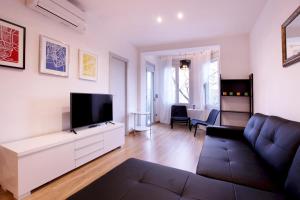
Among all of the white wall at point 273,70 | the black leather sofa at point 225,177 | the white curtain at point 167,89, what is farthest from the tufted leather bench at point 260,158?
the white curtain at point 167,89

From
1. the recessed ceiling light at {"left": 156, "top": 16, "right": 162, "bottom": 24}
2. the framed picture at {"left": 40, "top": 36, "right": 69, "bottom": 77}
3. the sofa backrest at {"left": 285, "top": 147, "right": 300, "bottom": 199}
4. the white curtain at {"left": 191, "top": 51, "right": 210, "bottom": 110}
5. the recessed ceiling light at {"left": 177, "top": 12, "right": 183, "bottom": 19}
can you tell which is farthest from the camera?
the white curtain at {"left": 191, "top": 51, "right": 210, "bottom": 110}

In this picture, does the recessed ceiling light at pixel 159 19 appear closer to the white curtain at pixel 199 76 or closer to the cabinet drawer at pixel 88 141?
the cabinet drawer at pixel 88 141

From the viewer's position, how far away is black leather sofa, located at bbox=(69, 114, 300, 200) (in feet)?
3.34

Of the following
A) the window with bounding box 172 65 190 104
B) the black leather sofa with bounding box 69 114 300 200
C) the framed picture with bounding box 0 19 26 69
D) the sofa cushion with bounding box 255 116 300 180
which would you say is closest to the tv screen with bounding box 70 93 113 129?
the framed picture with bounding box 0 19 26 69

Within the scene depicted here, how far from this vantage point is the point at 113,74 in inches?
149

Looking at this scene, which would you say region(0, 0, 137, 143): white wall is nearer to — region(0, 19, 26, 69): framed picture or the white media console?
region(0, 19, 26, 69): framed picture

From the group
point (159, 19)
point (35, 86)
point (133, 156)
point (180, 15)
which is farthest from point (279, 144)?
point (35, 86)

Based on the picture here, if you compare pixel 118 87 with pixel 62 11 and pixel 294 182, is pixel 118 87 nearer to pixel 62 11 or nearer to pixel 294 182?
pixel 62 11

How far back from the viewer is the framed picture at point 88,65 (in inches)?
112

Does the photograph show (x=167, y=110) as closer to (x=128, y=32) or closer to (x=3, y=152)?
(x=128, y=32)

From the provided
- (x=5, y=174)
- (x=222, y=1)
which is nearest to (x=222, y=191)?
(x=5, y=174)

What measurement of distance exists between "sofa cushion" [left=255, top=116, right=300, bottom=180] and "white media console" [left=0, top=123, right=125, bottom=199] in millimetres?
2254

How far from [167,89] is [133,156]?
11.6 feet

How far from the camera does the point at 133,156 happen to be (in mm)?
2850
